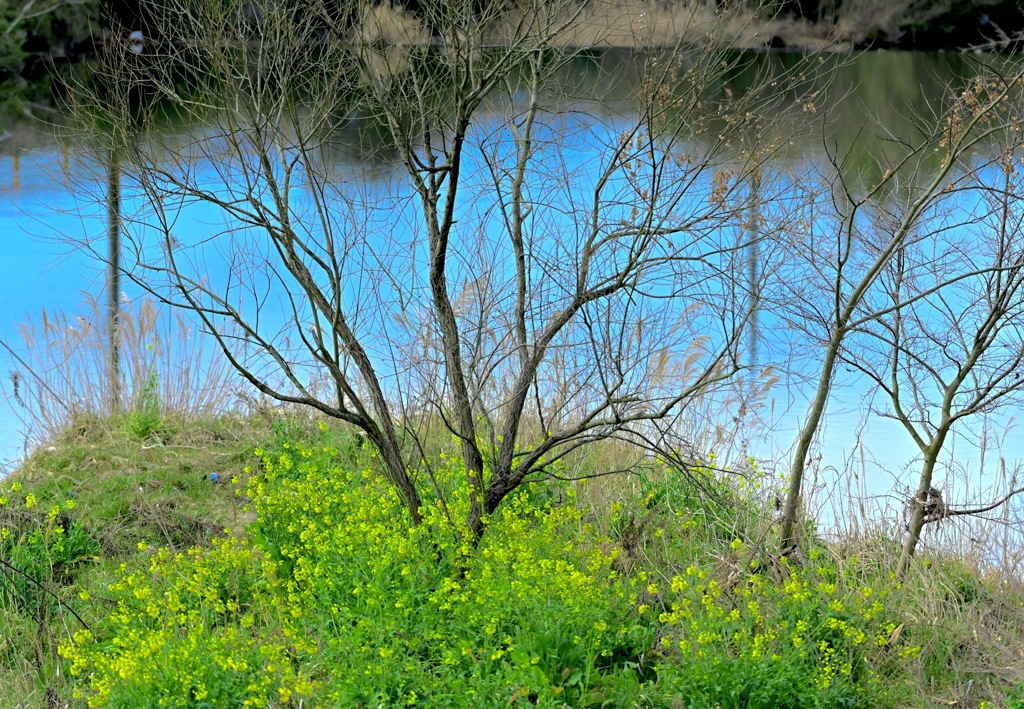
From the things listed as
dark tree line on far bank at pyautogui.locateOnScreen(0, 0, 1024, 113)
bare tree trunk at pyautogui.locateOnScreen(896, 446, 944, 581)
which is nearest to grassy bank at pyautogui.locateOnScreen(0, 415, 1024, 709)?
bare tree trunk at pyautogui.locateOnScreen(896, 446, 944, 581)

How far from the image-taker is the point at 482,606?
3.70m

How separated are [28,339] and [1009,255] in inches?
252

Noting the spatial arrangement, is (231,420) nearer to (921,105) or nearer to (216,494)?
(216,494)

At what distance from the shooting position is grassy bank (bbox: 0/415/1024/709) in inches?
133

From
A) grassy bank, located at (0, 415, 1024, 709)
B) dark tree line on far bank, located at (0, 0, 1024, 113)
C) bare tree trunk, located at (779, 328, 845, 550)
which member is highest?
dark tree line on far bank, located at (0, 0, 1024, 113)

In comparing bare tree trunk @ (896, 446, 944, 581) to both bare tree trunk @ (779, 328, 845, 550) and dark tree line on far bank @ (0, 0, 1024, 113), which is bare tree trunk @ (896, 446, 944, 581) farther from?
dark tree line on far bank @ (0, 0, 1024, 113)

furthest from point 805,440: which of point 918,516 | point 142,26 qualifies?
point 142,26

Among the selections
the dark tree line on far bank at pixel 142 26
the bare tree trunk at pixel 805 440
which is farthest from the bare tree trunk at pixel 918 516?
the dark tree line on far bank at pixel 142 26

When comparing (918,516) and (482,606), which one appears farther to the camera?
(918,516)

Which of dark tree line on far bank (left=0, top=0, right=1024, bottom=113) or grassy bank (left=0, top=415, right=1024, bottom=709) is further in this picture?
dark tree line on far bank (left=0, top=0, right=1024, bottom=113)

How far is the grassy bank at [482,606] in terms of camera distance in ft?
11.0

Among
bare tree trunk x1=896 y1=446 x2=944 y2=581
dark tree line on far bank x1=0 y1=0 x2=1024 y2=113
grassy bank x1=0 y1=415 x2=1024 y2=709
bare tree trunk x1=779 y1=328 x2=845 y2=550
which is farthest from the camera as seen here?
dark tree line on far bank x1=0 y1=0 x2=1024 y2=113

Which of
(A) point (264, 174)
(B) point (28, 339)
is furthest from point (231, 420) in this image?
(A) point (264, 174)

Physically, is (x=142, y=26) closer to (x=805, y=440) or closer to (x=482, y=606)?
(x=482, y=606)
